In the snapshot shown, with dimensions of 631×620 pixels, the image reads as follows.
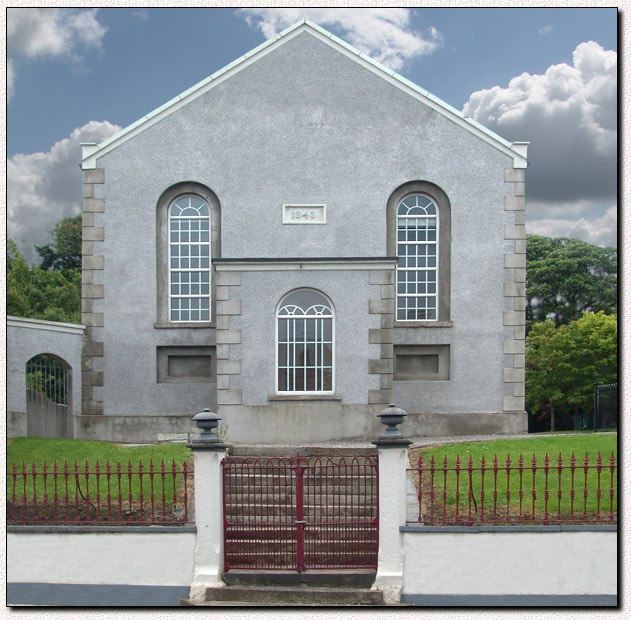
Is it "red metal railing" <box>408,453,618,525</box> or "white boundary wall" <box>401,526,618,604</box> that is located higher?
"red metal railing" <box>408,453,618,525</box>

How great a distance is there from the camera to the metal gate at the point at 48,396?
19344mm

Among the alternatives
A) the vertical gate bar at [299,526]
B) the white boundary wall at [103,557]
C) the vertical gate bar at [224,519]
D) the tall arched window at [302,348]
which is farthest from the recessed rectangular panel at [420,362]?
the white boundary wall at [103,557]

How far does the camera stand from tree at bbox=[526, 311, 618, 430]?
31.5 metres

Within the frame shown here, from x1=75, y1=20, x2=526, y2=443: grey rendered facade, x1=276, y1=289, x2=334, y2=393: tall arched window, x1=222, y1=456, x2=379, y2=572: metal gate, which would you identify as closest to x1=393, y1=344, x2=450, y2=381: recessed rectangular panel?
x1=75, y1=20, x2=526, y2=443: grey rendered facade

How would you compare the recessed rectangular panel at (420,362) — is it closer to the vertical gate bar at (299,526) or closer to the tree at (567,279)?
the vertical gate bar at (299,526)

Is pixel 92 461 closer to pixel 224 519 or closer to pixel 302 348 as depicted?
pixel 224 519

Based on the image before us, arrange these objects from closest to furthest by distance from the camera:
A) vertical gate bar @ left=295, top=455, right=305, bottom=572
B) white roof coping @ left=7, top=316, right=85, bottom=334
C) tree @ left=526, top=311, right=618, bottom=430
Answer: vertical gate bar @ left=295, top=455, right=305, bottom=572 < white roof coping @ left=7, top=316, right=85, bottom=334 < tree @ left=526, top=311, right=618, bottom=430

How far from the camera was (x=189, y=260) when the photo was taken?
68.3 feet

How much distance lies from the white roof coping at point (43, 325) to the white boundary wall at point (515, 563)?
37.9 feet

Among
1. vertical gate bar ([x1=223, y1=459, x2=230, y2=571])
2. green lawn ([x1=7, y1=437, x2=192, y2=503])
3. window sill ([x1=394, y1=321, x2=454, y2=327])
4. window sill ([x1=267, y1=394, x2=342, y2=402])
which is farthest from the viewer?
window sill ([x1=394, y1=321, x2=454, y2=327])

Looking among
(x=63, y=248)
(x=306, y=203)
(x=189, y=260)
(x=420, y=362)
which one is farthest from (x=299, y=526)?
(x=63, y=248)

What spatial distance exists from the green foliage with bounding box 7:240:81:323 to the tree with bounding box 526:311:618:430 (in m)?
20.9

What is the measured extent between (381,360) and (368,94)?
6722 mm

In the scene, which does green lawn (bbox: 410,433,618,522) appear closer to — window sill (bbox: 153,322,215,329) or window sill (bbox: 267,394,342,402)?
window sill (bbox: 267,394,342,402)
